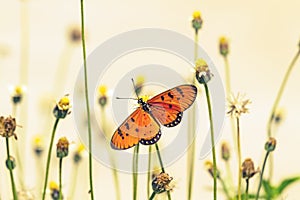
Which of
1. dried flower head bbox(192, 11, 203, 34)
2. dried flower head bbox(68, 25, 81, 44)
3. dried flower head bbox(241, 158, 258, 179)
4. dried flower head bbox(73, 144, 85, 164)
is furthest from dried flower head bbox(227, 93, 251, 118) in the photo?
dried flower head bbox(68, 25, 81, 44)

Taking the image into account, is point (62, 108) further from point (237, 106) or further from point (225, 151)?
point (225, 151)

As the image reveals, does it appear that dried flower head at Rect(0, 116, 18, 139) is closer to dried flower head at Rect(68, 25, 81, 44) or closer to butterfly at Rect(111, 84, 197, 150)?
butterfly at Rect(111, 84, 197, 150)

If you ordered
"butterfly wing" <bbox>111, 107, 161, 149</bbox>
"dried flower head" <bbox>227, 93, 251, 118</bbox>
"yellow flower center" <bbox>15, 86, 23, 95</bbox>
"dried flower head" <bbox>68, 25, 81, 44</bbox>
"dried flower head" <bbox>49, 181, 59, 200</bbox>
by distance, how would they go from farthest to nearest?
"dried flower head" <bbox>68, 25, 81, 44</bbox> → "yellow flower center" <bbox>15, 86, 23, 95</bbox> → "dried flower head" <bbox>49, 181, 59, 200</bbox> → "dried flower head" <bbox>227, 93, 251, 118</bbox> → "butterfly wing" <bbox>111, 107, 161, 149</bbox>

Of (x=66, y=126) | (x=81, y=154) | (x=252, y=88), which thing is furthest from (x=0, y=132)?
(x=252, y=88)

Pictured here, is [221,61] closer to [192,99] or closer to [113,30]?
[113,30]

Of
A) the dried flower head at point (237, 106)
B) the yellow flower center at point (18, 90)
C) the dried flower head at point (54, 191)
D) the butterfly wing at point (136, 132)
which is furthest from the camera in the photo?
the yellow flower center at point (18, 90)

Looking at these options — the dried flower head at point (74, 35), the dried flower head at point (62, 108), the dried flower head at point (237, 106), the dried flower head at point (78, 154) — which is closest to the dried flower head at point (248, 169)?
the dried flower head at point (237, 106)

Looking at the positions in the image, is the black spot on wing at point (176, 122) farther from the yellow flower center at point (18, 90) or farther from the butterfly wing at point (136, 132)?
the yellow flower center at point (18, 90)
